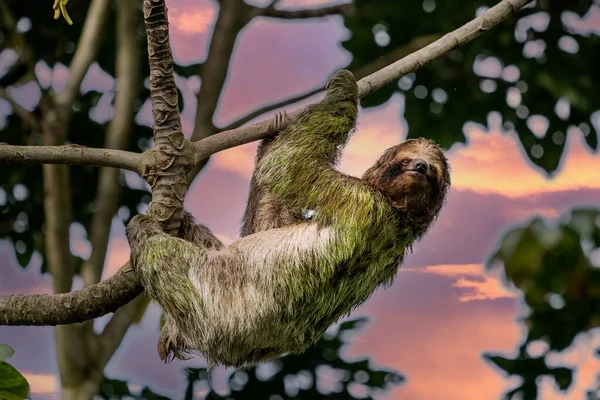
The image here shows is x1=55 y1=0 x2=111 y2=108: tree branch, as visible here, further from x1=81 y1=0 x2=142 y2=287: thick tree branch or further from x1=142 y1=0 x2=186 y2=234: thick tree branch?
x1=142 y1=0 x2=186 y2=234: thick tree branch

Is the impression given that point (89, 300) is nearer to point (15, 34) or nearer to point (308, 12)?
point (15, 34)

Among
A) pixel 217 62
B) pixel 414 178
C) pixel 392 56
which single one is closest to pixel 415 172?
pixel 414 178

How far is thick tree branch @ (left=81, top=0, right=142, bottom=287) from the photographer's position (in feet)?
29.2

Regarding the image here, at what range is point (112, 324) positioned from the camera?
30.1 ft

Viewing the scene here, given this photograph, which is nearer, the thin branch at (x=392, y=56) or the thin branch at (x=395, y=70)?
the thin branch at (x=395, y=70)

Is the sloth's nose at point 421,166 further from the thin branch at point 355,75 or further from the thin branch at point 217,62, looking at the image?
the thin branch at point 217,62

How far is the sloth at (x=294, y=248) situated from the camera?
5.54 metres

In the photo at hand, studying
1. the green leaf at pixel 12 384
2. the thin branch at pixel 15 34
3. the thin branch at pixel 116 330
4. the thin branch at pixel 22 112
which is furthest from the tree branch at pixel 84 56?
the green leaf at pixel 12 384

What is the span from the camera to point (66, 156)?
554 cm

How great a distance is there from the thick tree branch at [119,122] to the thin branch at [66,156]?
3.30 meters

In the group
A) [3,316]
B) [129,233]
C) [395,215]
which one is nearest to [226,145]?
[129,233]

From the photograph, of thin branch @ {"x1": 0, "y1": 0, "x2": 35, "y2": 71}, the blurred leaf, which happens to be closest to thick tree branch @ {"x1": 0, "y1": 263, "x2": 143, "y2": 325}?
the blurred leaf

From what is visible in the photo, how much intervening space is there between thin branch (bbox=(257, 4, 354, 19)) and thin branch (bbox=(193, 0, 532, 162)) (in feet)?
10.8

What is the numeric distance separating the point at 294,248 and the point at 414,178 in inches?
40.6
